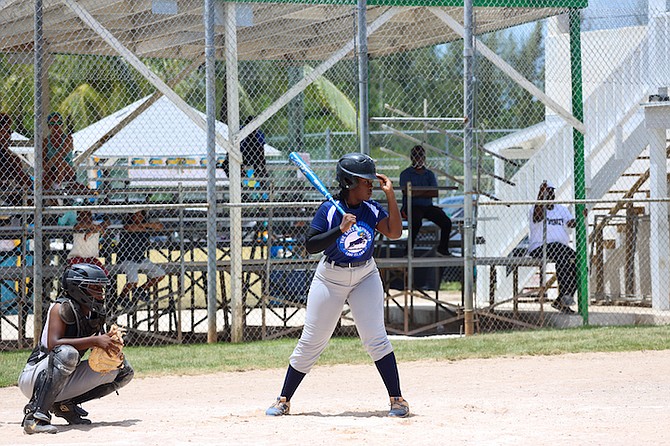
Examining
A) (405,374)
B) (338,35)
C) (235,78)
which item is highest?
(338,35)

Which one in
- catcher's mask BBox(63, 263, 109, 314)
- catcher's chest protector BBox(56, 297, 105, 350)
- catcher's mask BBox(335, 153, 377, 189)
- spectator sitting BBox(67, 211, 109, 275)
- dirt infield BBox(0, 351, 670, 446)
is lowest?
dirt infield BBox(0, 351, 670, 446)

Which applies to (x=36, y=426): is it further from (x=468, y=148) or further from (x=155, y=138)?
(x=155, y=138)

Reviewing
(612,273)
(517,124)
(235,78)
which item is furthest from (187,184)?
(517,124)

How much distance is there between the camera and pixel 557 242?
15797mm

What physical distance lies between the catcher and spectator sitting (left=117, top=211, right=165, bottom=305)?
5.42 m

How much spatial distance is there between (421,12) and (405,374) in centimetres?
628

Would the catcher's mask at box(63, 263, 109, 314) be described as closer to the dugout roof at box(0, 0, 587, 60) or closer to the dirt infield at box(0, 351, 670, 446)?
the dirt infield at box(0, 351, 670, 446)

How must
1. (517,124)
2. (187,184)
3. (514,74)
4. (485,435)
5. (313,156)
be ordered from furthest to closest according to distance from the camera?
(517,124) → (313,156) → (187,184) → (514,74) → (485,435)

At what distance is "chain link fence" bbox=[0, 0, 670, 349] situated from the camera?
1302 cm

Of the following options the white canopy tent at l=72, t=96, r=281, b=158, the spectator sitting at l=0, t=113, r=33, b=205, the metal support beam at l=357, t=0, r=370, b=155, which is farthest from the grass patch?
the white canopy tent at l=72, t=96, r=281, b=158

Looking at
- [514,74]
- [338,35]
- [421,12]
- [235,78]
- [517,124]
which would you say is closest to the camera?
[235,78]

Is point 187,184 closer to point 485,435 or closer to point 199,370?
point 199,370

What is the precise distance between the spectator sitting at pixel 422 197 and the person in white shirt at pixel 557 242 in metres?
1.31

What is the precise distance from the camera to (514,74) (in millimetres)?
13977
